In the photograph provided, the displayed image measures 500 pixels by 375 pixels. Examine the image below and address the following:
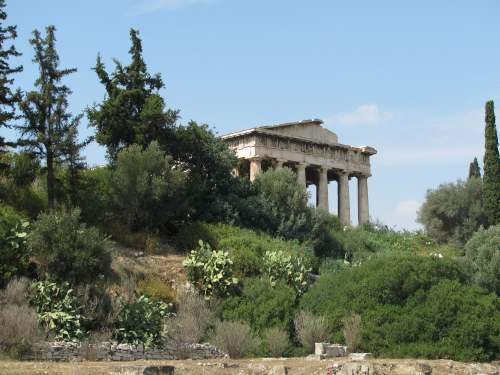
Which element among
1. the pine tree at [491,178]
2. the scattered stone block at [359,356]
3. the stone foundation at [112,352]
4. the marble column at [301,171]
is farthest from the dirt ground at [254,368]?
the marble column at [301,171]

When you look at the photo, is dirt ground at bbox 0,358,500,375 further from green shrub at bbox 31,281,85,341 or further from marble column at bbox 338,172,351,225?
marble column at bbox 338,172,351,225

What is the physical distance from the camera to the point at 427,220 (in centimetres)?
5547

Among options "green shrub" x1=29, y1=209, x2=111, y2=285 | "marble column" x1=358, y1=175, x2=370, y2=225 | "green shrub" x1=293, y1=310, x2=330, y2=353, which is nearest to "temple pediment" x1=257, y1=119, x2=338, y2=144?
"marble column" x1=358, y1=175, x2=370, y2=225

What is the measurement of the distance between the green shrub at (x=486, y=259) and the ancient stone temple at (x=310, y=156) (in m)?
11.9

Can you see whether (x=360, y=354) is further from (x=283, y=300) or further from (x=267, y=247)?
(x=267, y=247)

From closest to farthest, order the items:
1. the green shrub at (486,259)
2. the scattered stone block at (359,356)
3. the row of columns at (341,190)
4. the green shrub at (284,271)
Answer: the scattered stone block at (359,356), the green shrub at (284,271), the green shrub at (486,259), the row of columns at (341,190)

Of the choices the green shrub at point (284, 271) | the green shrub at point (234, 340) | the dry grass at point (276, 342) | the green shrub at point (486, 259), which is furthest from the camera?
the green shrub at point (486, 259)

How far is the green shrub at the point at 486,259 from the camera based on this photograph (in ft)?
121

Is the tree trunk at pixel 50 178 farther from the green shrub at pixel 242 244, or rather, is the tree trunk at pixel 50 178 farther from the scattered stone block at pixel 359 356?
the scattered stone block at pixel 359 356

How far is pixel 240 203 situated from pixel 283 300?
10.1 metres

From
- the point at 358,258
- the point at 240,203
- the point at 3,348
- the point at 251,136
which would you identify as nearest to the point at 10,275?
the point at 3,348

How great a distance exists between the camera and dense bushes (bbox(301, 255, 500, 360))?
27.5 meters

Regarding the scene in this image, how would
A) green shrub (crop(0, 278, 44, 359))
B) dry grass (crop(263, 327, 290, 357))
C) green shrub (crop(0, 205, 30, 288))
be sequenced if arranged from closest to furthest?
green shrub (crop(0, 278, 44, 359)) < green shrub (crop(0, 205, 30, 288)) < dry grass (crop(263, 327, 290, 357))

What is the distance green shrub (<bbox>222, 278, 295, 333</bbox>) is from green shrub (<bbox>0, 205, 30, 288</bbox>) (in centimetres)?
678
